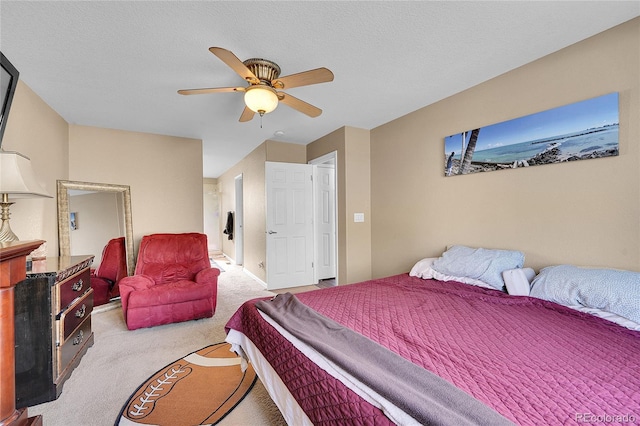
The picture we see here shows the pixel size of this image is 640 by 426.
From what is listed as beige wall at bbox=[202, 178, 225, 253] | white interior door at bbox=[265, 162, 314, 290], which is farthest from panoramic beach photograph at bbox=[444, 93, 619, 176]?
beige wall at bbox=[202, 178, 225, 253]

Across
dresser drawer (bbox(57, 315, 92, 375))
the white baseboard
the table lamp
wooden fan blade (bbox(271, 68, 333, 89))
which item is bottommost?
the white baseboard

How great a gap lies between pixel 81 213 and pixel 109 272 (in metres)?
0.81

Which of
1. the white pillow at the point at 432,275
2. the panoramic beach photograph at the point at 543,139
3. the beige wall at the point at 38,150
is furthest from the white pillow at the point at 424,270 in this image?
the beige wall at the point at 38,150

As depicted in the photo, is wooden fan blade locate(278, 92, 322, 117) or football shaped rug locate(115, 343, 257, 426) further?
wooden fan blade locate(278, 92, 322, 117)

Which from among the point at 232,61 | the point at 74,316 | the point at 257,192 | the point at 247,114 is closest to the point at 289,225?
the point at 257,192

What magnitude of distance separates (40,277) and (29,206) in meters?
1.36

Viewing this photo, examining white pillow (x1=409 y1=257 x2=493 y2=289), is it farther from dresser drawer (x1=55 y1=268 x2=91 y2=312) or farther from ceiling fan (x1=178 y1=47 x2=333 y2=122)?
dresser drawer (x1=55 y1=268 x2=91 y2=312)

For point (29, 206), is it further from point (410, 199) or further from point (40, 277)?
point (410, 199)

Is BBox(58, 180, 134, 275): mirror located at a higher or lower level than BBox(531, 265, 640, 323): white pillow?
higher

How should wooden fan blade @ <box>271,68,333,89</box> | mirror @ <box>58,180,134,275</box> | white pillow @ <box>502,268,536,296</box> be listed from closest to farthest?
wooden fan blade @ <box>271,68,333,89</box> → white pillow @ <box>502,268,536,296</box> → mirror @ <box>58,180,134,275</box>

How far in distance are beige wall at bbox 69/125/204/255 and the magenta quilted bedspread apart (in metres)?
2.84

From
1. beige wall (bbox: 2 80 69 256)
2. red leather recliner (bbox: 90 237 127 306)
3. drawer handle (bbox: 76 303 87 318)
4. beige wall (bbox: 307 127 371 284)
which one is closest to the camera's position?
drawer handle (bbox: 76 303 87 318)

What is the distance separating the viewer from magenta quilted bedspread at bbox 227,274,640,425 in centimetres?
84

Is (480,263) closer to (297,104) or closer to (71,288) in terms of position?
(297,104)
